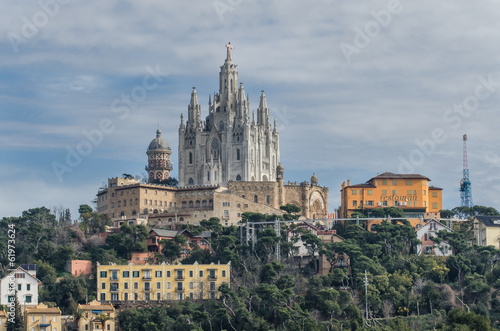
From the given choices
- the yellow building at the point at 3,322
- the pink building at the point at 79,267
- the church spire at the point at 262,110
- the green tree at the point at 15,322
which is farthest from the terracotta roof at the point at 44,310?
the church spire at the point at 262,110

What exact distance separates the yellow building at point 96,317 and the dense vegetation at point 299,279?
1.14 metres

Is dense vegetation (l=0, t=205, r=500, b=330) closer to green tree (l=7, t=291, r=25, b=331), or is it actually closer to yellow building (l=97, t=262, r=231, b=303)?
yellow building (l=97, t=262, r=231, b=303)

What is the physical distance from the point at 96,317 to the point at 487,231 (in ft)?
155

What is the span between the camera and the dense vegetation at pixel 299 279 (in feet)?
325

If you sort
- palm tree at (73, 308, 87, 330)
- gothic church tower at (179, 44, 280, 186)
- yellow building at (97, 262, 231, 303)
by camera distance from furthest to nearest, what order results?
gothic church tower at (179, 44, 280, 186)
yellow building at (97, 262, 231, 303)
palm tree at (73, 308, 87, 330)

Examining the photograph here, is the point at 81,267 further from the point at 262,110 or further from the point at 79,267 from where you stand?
the point at 262,110

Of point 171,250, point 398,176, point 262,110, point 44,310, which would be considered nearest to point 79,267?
point 171,250

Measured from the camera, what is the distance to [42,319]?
9875 cm

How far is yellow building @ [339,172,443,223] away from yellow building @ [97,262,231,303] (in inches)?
1169

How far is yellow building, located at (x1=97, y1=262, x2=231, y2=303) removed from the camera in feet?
350

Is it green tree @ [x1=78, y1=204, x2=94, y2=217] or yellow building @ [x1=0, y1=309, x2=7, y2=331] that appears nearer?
yellow building @ [x1=0, y1=309, x2=7, y2=331]

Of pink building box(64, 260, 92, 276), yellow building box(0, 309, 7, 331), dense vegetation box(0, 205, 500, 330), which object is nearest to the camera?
yellow building box(0, 309, 7, 331)

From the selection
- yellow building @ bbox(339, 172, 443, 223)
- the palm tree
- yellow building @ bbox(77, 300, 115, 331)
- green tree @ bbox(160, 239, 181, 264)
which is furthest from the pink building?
yellow building @ bbox(339, 172, 443, 223)

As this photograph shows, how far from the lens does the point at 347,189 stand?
13362 centimetres
